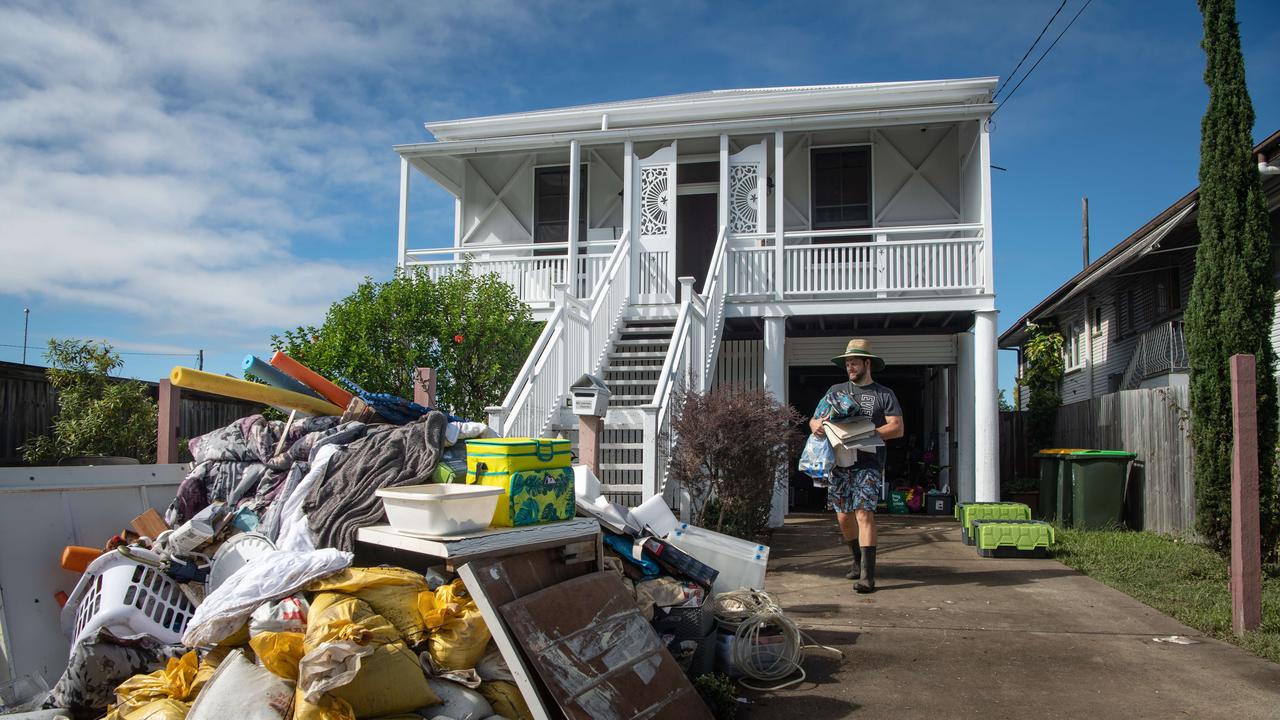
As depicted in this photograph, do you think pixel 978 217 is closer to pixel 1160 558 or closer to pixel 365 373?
pixel 1160 558

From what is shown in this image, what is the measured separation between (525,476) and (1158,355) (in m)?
13.8

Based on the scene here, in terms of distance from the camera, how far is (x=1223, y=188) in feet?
25.5

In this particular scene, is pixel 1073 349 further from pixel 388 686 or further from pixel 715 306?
pixel 388 686

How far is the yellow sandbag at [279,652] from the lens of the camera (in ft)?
9.58

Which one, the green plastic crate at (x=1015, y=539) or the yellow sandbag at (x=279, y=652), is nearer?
the yellow sandbag at (x=279, y=652)

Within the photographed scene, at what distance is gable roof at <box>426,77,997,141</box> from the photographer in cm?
1180

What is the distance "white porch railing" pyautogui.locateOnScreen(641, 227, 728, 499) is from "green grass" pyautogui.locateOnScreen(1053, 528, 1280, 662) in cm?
370

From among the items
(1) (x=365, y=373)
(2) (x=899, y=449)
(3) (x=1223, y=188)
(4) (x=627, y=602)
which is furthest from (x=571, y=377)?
(2) (x=899, y=449)

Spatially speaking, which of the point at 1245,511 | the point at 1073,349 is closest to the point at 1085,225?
the point at 1073,349

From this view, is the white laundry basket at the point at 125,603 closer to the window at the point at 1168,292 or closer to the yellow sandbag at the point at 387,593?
the yellow sandbag at the point at 387,593

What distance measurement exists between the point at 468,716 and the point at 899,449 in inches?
532

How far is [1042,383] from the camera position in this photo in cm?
1689

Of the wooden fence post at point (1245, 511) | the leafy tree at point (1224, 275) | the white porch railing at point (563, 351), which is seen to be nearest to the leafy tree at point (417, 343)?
the white porch railing at point (563, 351)

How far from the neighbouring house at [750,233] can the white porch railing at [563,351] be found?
49mm
